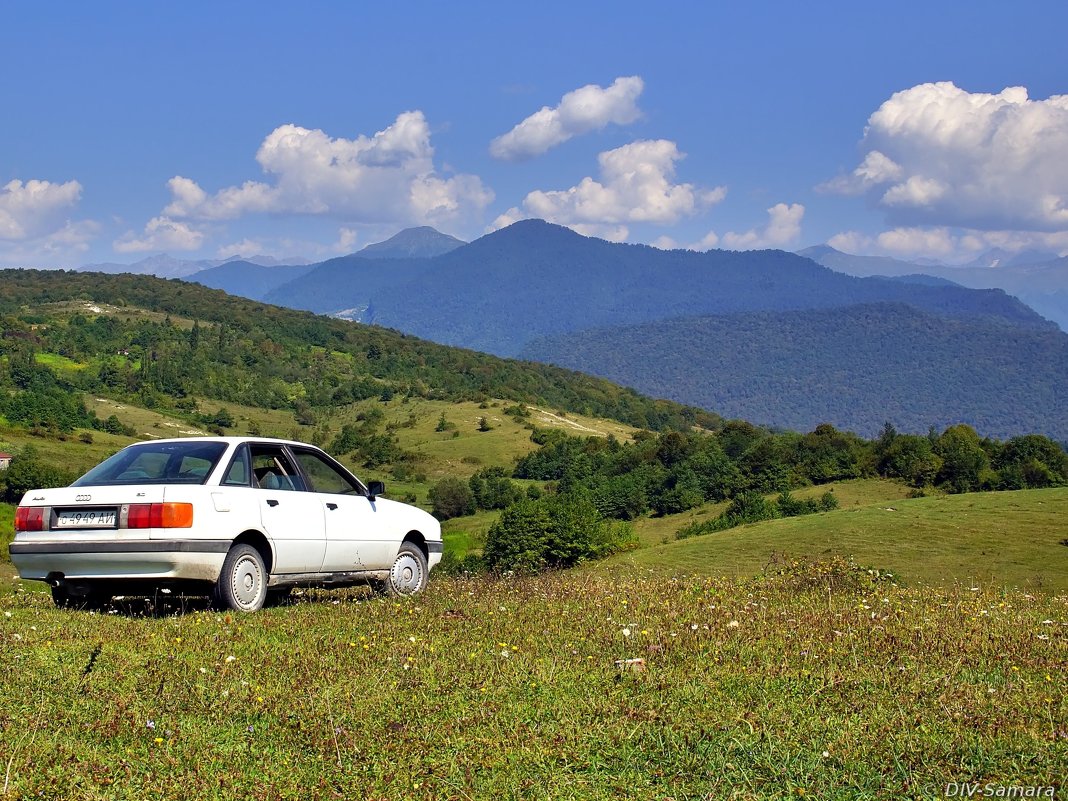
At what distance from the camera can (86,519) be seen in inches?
380

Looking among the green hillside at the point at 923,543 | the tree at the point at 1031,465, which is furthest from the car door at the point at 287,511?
the tree at the point at 1031,465

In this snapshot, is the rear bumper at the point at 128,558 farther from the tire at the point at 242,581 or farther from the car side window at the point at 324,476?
the car side window at the point at 324,476

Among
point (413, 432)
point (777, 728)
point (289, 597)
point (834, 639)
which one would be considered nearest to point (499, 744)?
point (777, 728)

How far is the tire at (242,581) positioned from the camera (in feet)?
32.2

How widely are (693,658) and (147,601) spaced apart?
6.03 meters

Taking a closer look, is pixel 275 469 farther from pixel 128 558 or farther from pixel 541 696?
pixel 541 696

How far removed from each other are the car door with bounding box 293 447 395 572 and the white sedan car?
0.7 inches

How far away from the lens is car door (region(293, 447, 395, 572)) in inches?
448

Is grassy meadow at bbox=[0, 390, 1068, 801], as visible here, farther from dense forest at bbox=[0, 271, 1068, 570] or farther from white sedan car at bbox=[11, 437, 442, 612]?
dense forest at bbox=[0, 271, 1068, 570]

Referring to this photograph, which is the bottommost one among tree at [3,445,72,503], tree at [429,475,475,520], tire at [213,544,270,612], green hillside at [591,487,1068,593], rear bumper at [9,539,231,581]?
tree at [429,475,475,520]

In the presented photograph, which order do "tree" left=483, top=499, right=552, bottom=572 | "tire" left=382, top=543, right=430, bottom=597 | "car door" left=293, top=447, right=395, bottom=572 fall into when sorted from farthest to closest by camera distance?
"tree" left=483, top=499, right=552, bottom=572, "tire" left=382, top=543, right=430, bottom=597, "car door" left=293, top=447, right=395, bottom=572

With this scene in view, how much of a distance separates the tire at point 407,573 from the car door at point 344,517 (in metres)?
0.28

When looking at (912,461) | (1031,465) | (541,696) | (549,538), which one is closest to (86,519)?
(541,696)

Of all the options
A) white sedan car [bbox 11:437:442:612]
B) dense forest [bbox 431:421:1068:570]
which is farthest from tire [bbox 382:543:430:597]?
dense forest [bbox 431:421:1068:570]
